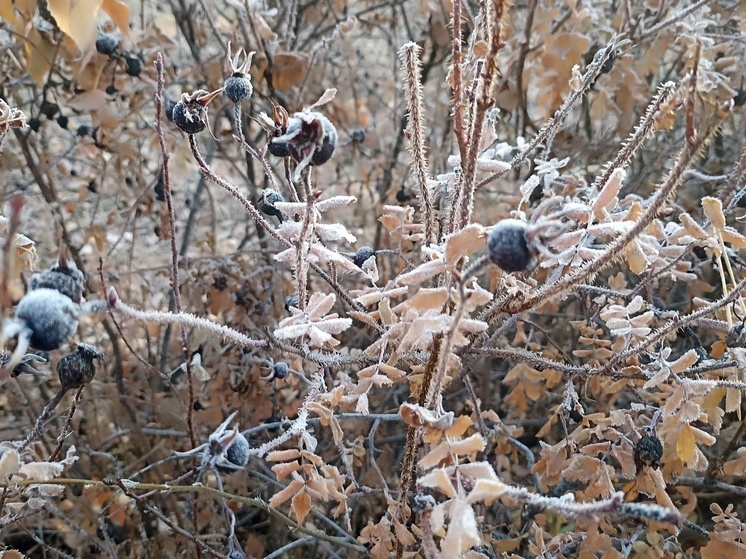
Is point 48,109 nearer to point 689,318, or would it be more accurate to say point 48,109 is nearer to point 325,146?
point 325,146

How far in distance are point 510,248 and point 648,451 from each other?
0.67m

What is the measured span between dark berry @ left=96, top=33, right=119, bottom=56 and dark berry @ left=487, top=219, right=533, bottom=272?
1856 mm

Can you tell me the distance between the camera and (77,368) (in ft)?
3.44

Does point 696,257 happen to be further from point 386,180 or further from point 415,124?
point 386,180

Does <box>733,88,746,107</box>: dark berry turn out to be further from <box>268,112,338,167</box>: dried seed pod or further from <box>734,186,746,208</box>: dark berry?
<box>268,112,338,167</box>: dried seed pod

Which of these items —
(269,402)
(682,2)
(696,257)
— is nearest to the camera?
(696,257)

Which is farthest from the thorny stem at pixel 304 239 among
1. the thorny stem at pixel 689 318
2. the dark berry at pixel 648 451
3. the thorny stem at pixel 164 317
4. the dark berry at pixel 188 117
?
the dark berry at pixel 648 451

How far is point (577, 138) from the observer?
7.20 ft

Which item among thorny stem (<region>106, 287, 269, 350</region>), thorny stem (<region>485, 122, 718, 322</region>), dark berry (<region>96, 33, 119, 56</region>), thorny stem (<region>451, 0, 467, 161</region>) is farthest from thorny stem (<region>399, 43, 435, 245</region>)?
dark berry (<region>96, 33, 119, 56</region>)

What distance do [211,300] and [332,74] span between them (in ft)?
4.77

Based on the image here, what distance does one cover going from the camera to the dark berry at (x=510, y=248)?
0.73 meters

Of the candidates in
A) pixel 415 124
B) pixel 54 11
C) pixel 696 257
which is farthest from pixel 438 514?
pixel 696 257

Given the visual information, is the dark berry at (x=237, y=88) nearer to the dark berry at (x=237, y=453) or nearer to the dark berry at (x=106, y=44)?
the dark berry at (x=237, y=453)

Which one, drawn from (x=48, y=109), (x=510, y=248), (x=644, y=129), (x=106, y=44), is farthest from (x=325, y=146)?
(x=48, y=109)
